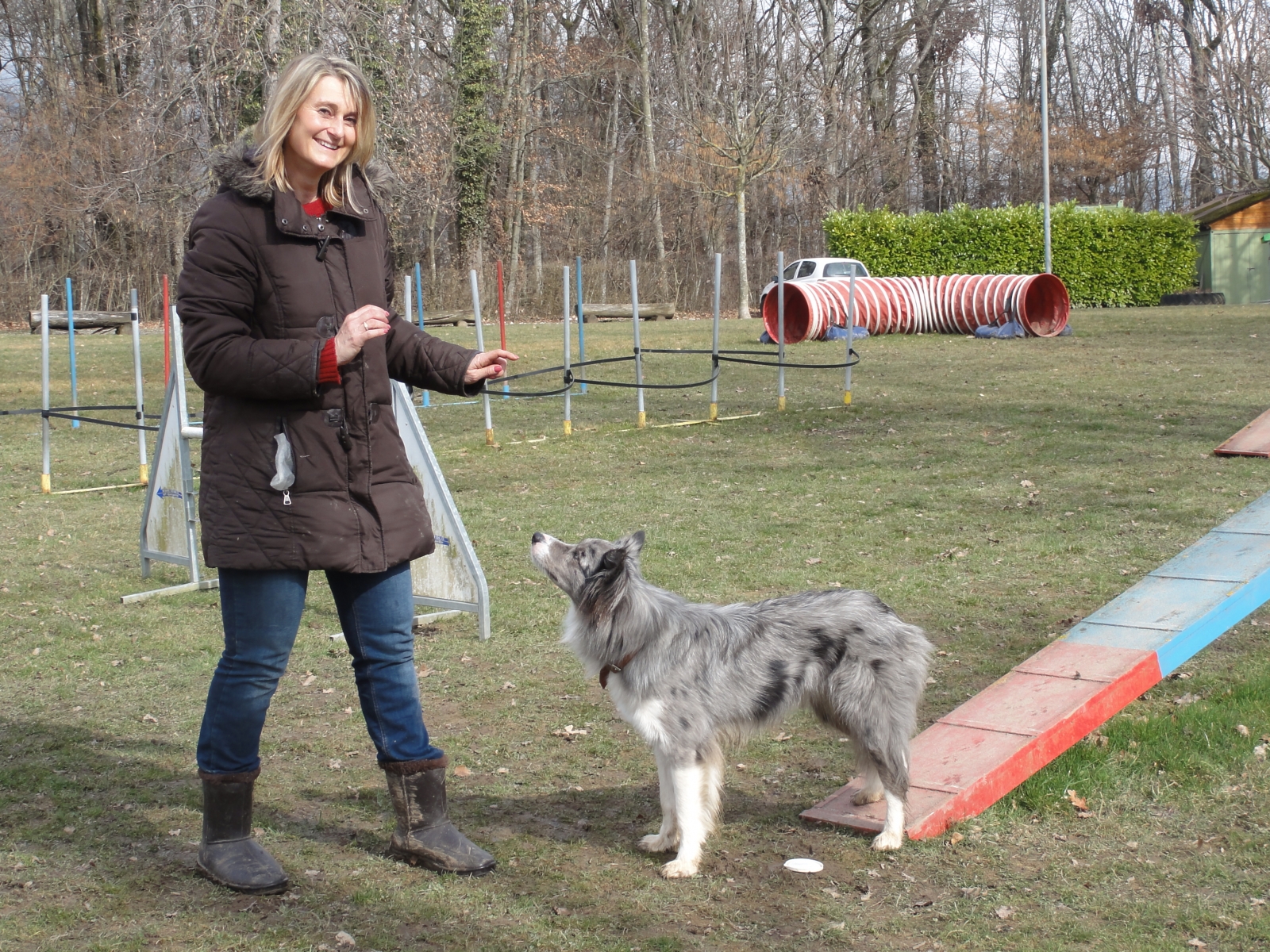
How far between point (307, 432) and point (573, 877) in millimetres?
1529

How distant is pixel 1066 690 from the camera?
4.12 meters

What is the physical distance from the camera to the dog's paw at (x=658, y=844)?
3625mm

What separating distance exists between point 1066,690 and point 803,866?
1256 millimetres

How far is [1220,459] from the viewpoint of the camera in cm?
980

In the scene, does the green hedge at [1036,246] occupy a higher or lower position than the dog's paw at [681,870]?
higher

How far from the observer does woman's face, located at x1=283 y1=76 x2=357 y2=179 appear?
2936 mm

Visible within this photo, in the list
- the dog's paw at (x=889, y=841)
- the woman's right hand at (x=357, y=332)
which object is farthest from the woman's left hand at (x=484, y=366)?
the dog's paw at (x=889, y=841)

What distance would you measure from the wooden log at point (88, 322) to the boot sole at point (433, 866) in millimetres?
23018

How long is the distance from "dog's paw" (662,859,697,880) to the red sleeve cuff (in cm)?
173

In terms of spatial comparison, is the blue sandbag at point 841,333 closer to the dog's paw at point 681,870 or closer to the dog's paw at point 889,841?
the dog's paw at point 889,841

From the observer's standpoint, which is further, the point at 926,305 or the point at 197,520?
the point at 926,305

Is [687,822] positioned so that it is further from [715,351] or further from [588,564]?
[715,351]

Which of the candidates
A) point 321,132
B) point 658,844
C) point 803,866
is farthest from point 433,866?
point 321,132

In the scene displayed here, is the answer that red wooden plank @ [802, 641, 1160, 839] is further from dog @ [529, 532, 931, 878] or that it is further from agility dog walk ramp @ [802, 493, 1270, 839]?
dog @ [529, 532, 931, 878]
